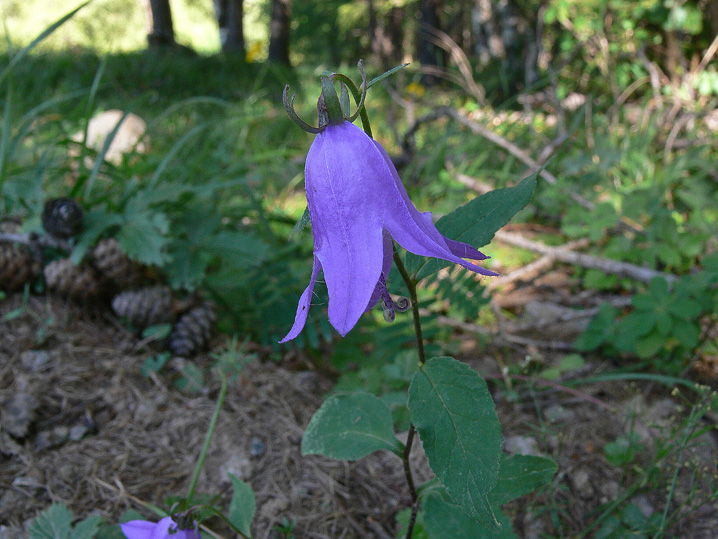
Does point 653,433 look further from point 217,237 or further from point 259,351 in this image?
point 217,237

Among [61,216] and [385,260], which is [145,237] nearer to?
[61,216]

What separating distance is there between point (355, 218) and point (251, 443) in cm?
99

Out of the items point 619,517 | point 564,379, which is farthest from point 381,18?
point 619,517

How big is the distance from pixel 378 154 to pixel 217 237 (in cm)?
127

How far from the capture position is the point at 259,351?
1935 mm

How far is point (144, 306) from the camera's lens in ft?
5.74

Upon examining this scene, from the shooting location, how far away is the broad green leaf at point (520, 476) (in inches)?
35.8

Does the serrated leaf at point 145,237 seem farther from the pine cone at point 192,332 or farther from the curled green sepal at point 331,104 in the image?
the curled green sepal at point 331,104

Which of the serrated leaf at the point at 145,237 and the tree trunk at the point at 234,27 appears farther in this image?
the tree trunk at the point at 234,27

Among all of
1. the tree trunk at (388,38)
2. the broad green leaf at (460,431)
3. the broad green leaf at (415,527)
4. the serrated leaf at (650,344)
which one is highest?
the tree trunk at (388,38)

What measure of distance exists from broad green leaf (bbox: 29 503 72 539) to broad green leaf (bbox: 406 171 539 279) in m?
0.87

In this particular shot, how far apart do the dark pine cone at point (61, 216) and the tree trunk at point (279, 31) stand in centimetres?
949

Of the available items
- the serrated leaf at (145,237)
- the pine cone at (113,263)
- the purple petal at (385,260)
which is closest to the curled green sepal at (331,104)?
the purple petal at (385,260)

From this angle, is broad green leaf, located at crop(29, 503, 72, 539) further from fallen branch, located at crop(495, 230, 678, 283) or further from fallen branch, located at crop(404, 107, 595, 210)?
fallen branch, located at crop(404, 107, 595, 210)
